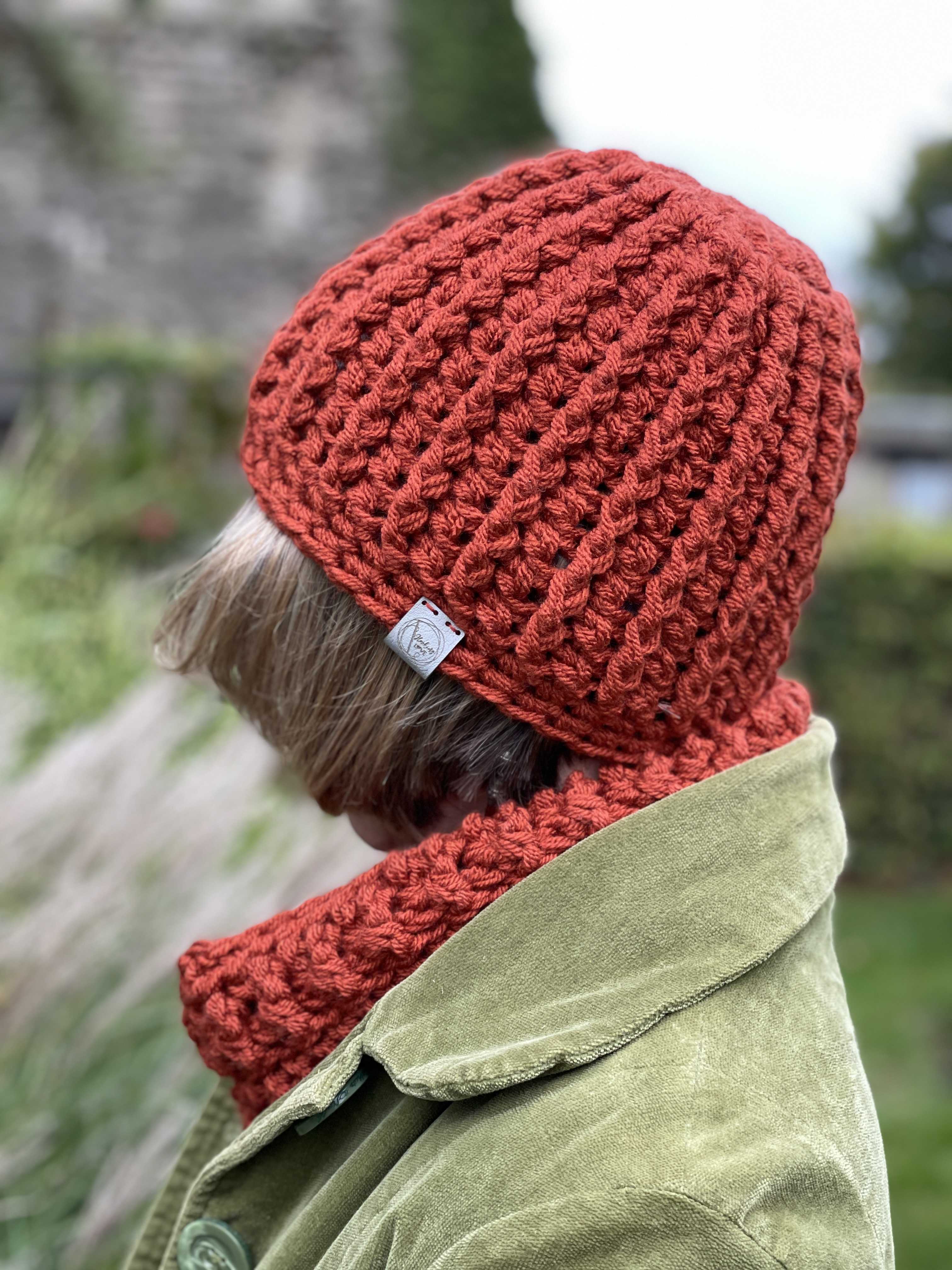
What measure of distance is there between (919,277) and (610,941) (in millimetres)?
Answer: 32670

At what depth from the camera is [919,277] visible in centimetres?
2906

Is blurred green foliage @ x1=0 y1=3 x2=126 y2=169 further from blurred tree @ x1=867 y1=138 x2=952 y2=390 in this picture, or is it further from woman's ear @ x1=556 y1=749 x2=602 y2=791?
blurred tree @ x1=867 y1=138 x2=952 y2=390

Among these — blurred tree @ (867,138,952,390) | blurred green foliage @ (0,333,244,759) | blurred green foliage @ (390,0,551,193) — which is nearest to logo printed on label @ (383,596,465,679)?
blurred green foliage @ (0,333,244,759)

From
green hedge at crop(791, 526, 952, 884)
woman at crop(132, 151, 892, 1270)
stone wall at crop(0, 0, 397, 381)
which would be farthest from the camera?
stone wall at crop(0, 0, 397, 381)

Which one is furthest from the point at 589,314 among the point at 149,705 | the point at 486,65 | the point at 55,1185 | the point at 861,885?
the point at 486,65

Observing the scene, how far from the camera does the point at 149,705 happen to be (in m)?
2.76

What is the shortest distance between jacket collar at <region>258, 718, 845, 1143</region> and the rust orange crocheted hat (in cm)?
14

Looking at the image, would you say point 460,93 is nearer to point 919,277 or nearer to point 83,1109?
point 83,1109

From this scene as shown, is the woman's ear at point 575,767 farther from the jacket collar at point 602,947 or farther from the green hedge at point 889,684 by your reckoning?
the green hedge at point 889,684

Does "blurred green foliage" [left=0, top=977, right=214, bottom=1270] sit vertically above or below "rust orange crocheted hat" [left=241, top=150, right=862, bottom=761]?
below

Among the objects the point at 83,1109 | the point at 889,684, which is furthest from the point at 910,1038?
the point at 83,1109

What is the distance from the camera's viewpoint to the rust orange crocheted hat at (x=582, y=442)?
1.10 m

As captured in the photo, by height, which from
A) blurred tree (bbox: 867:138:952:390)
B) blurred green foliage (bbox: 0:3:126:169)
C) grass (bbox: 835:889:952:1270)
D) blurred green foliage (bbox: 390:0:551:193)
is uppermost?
blurred green foliage (bbox: 0:3:126:169)

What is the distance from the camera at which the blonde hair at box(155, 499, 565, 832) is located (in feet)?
3.98
